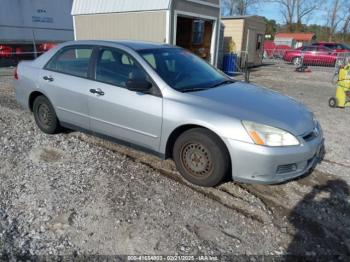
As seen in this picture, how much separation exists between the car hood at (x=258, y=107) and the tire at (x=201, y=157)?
34 centimetres

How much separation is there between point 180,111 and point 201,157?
0.57m

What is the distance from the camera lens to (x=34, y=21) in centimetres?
1577

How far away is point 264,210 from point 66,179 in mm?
2317

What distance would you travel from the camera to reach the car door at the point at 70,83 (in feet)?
13.9

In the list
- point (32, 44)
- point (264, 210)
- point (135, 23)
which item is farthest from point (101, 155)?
point (32, 44)

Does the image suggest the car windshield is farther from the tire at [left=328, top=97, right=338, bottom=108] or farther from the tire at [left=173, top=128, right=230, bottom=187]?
the tire at [left=328, top=97, right=338, bottom=108]

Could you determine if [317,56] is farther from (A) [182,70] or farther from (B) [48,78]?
(B) [48,78]

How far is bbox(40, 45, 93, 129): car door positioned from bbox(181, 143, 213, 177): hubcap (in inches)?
63.5

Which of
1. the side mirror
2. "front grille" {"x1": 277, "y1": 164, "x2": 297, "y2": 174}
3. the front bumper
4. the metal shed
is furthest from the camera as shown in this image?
the metal shed

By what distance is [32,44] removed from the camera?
16391 mm

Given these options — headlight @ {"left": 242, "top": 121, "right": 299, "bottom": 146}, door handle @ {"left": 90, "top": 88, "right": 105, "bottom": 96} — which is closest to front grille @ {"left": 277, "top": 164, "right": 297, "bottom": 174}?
headlight @ {"left": 242, "top": 121, "right": 299, "bottom": 146}

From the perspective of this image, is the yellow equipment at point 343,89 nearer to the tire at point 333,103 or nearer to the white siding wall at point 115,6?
the tire at point 333,103

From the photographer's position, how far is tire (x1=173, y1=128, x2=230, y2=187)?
3.26 metres

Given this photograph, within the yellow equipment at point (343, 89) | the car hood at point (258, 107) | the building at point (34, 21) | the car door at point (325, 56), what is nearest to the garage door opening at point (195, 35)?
the building at point (34, 21)
